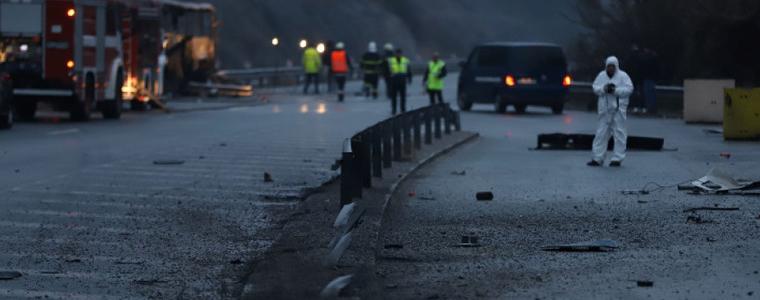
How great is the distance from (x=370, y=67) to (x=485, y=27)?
186ft

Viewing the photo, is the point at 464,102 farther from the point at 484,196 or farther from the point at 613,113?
the point at 484,196

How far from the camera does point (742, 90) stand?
27.5m

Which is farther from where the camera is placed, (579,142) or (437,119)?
(437,119)

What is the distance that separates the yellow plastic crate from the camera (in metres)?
27.2

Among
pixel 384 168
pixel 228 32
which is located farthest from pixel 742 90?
pixel 228 32

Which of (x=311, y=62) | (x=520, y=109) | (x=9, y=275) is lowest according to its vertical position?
(x=520, y=109)

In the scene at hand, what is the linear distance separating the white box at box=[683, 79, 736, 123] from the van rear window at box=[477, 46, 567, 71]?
18.6 ft

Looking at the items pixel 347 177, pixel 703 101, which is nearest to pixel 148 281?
pixel 347 177

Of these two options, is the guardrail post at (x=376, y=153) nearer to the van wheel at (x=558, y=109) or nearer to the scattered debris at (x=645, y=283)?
the scattered debris at (x=645, y=283)

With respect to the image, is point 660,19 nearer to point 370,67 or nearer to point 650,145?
point 370,67

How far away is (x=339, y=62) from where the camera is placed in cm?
5134

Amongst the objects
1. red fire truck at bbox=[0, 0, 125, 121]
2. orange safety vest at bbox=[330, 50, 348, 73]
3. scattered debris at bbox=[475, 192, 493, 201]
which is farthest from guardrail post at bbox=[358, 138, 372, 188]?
orange safety vest at bbox=[330, 50, 348, 73]

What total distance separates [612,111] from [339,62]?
99.3 feet

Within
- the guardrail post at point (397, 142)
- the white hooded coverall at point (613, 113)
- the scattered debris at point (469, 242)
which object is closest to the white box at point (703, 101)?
the white hooded coverall at point (613, 113)
